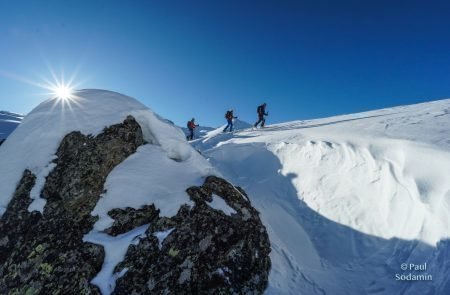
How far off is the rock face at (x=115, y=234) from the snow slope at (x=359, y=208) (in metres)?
1.22

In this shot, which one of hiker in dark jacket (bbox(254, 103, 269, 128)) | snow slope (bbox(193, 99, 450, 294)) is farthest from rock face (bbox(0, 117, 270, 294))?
hiker in dark jacket (bbox(254, 103, 269, 128))

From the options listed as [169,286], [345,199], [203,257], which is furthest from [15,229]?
[345,199]

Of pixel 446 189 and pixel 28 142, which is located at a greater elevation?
pixel 28 142

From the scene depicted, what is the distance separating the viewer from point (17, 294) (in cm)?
447

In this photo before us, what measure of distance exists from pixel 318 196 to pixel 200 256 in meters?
4.95

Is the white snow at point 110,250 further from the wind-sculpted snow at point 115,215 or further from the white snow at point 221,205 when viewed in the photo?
the white snow at point 221,205

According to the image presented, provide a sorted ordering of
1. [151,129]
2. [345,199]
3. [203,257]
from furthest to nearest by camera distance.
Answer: [345,199] < [151,129] < [203,257]

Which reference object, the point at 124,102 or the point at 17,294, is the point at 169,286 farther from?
the point at 124,102

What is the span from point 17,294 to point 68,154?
279 centimetres

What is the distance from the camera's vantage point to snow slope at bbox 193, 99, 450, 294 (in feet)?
20.0

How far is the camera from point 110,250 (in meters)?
4.97

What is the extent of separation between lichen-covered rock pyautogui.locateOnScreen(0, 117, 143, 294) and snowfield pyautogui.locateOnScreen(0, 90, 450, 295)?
0.65 ft

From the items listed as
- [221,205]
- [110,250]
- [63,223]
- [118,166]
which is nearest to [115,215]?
[110,250]

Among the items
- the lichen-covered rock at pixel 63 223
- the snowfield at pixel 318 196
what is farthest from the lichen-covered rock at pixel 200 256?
the lichen-covered rock at pixel 63 223
